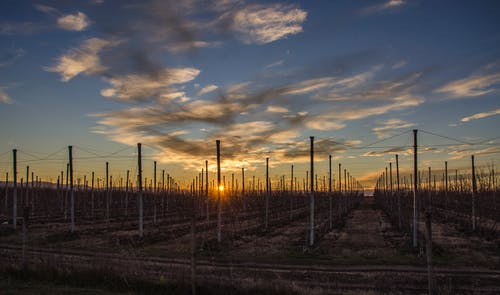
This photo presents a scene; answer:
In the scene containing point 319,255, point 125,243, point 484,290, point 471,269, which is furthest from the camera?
point 125,243

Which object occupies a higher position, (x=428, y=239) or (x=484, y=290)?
(x=428, y=239)

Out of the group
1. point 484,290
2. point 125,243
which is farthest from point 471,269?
point 125,243

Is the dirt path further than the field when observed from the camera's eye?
Yes

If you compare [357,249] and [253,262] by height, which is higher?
[253,262]

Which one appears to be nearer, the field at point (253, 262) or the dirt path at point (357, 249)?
the field at point (253, 262)

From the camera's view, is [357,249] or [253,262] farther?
[357,249]

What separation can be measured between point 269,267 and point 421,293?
7730 millimetres

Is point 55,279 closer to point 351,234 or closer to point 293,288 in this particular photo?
point 293,288

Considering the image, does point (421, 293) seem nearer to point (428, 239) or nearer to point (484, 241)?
point (428, 239)

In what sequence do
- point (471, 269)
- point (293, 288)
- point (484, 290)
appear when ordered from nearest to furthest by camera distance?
point (293, 288), point (484, 290), point (471, 269)

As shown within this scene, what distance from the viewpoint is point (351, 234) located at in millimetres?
36406

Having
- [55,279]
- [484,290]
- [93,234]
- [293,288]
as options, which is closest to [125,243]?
[93,234]

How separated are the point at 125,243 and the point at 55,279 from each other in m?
16.1

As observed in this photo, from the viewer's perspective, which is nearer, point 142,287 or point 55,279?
point 142,287
